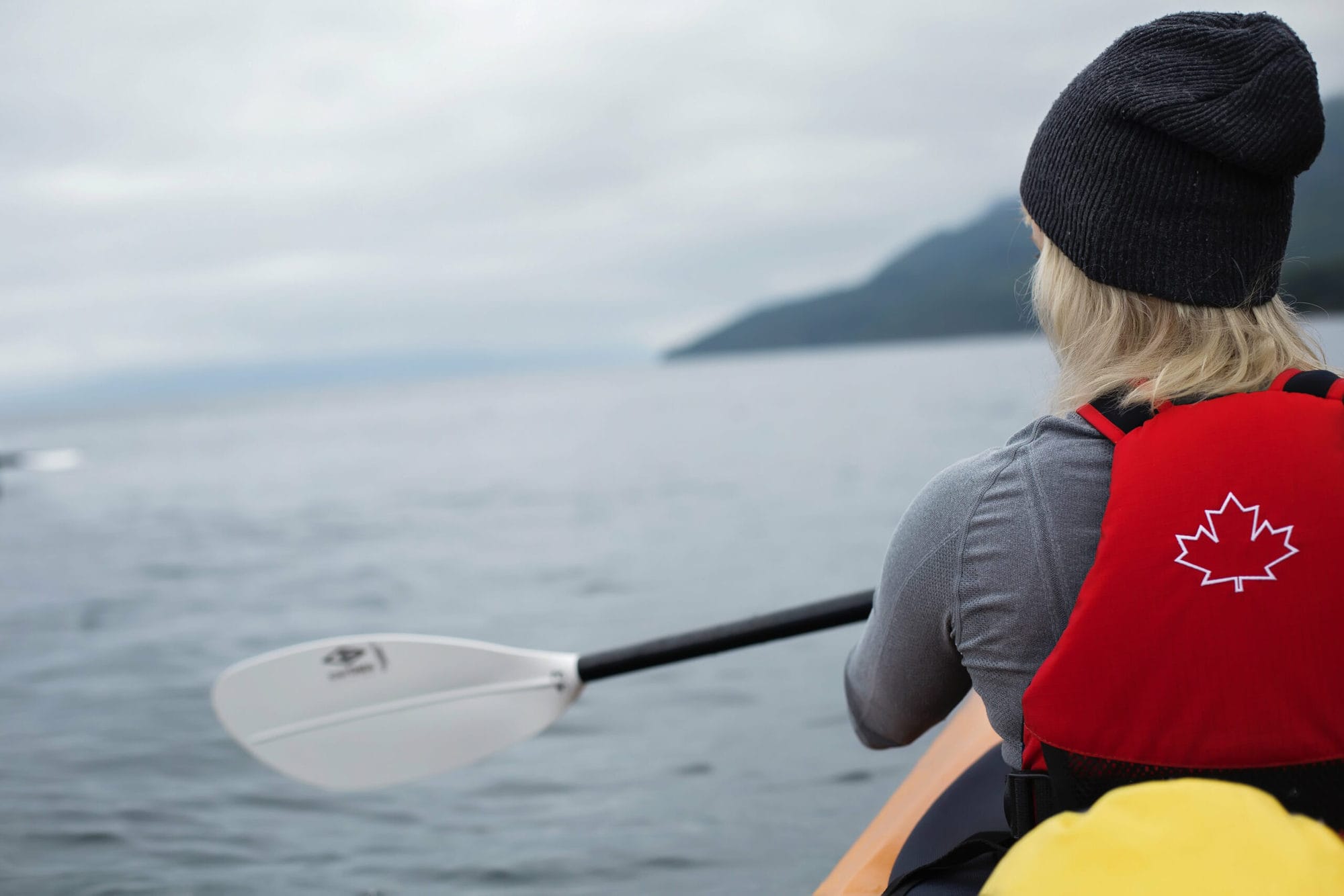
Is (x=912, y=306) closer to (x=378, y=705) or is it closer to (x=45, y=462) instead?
(x=45, y=462)

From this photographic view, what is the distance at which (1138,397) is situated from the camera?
1108 millimetres

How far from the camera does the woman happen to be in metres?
1.02

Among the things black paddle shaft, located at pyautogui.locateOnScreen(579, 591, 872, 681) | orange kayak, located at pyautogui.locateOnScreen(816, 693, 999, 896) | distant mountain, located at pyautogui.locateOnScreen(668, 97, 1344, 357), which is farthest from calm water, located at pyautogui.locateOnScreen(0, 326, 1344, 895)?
distant mountain, located at pyautogui.locateOnScreen(668, 97, 1344, 357)

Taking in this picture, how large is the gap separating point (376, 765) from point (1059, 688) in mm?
2481

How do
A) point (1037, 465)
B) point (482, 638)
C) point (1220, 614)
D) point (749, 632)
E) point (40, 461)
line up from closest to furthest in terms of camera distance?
point (1220, 614) → point (1037, 465) → point (749, 632) → point (482, 638) → point (40, 461)

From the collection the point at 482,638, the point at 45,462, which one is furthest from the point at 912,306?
the point at 482,638

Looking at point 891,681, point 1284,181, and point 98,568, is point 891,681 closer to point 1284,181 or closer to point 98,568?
point 1284,181

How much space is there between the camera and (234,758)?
5121 mm

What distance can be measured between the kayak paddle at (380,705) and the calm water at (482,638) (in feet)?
3.25

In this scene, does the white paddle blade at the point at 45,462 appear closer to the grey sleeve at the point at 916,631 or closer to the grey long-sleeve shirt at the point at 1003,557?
the grey sleeve at the point at 916,631

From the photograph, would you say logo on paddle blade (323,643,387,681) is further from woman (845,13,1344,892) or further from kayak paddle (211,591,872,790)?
woman (845,13,1344,892)

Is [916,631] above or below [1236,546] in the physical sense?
below

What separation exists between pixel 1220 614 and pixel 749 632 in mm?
1547

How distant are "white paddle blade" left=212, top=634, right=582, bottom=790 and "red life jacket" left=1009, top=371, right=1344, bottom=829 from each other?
2160mm
